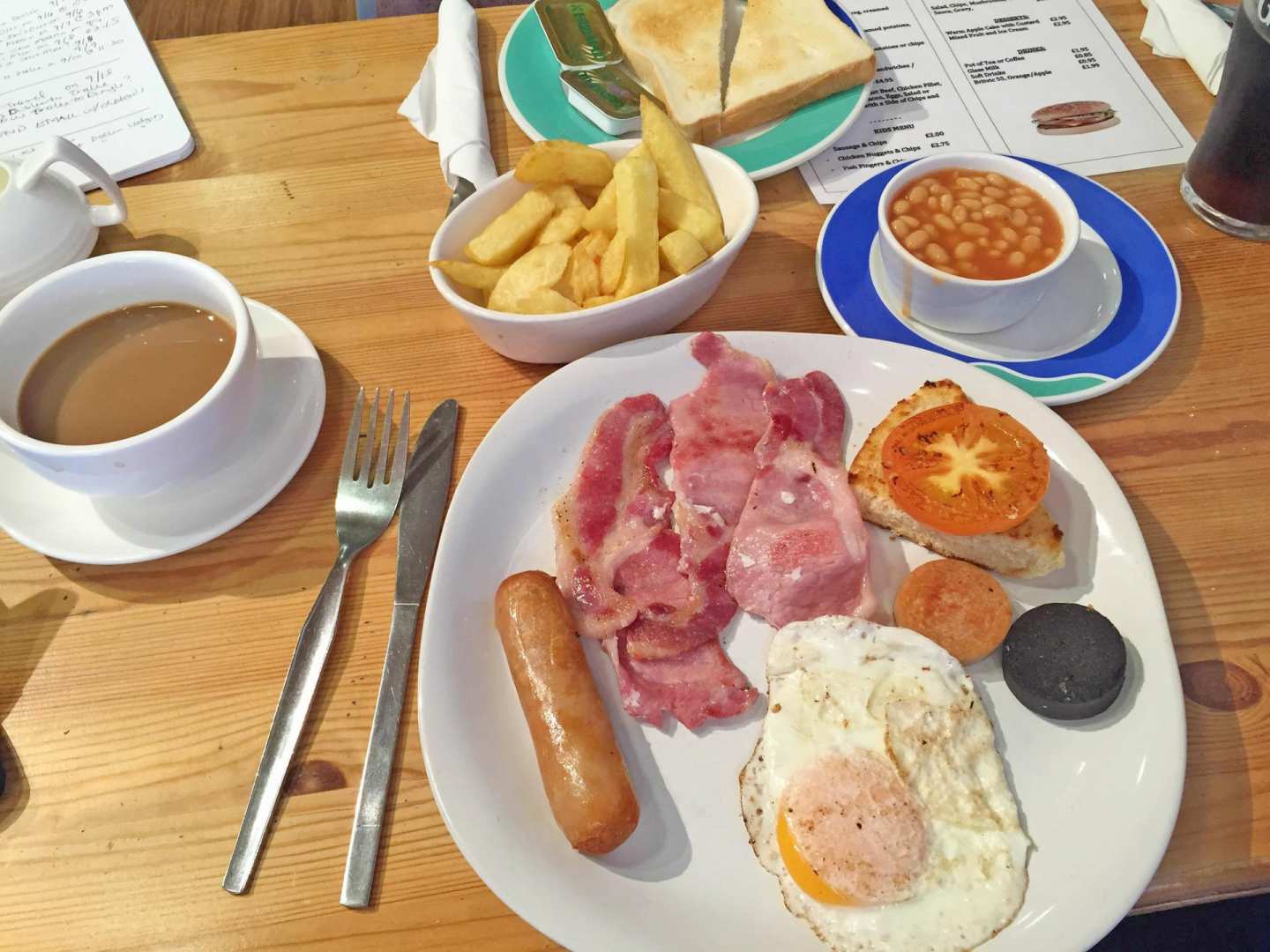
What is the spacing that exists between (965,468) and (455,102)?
1603mm

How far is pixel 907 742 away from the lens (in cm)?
137

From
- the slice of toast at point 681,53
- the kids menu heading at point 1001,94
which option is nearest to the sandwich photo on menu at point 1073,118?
the kids menu heading at point 1001,94

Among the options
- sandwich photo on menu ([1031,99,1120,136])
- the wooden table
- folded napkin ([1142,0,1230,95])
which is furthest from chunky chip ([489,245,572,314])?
folded napkin ([1142,0,1230,95])

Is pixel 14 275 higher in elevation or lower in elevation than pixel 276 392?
higher

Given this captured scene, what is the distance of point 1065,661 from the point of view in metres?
1.39

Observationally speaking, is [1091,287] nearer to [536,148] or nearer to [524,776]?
[536,148]

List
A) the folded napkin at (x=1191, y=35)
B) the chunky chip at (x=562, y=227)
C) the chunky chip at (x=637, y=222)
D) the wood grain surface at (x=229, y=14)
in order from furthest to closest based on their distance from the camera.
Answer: the wood grain surface at (x=229, y=14) < the folded napkin at (x=1191, y=35) < the chunky chip at (x=562, y=227) < the chunky chip at (x=637, y=222)

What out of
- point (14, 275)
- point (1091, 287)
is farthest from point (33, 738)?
point (1091, 287)

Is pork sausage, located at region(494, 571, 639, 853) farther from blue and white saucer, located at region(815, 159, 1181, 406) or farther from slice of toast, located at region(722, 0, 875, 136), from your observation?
slice of toast, located at region(722, 0, 875, 136)

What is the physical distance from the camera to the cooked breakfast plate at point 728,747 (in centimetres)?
128

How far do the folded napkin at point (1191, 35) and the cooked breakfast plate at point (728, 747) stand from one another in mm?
1370

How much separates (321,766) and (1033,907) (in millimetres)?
1124

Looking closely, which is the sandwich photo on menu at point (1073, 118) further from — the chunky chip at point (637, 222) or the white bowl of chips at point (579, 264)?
the chunky chip at point (637, 222)

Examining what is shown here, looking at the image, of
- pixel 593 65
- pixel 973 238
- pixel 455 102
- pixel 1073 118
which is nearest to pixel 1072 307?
pixel 973 238
